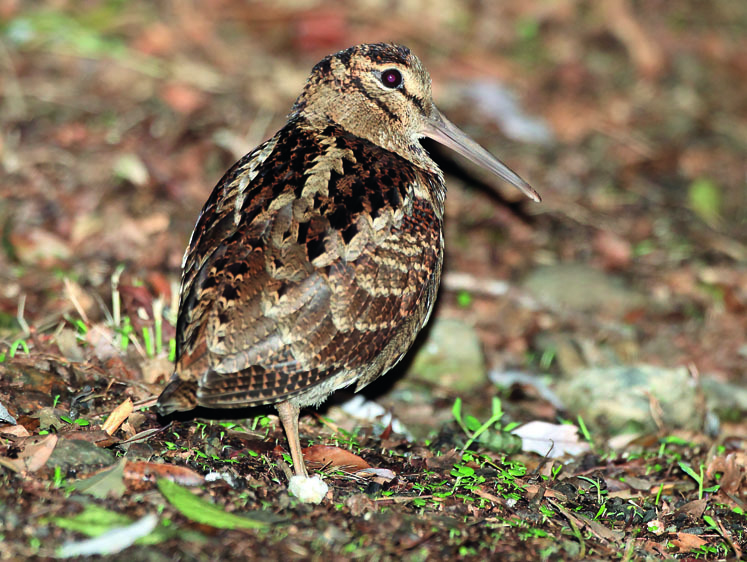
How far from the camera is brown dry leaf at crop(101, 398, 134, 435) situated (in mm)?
4719

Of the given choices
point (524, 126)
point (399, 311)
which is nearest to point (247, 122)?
point (524, 126)

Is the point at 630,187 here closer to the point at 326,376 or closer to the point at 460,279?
the point at 460,279

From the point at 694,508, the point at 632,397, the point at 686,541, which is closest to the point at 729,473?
the point at 694,508

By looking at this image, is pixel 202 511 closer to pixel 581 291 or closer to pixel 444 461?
pixel 444 461

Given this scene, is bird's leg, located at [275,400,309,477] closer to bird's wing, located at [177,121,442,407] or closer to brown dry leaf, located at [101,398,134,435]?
bird's wing, located at [177,121,442,407]

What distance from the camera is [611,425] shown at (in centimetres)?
613

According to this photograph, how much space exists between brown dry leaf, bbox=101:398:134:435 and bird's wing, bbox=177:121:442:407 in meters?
0.55

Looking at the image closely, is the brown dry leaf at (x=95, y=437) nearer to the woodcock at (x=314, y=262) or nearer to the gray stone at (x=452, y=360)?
the woodcock at (x=314, y=262)

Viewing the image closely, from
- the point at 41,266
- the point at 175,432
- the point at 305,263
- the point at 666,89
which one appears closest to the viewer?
the point at 305,263

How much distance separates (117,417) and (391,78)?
101 inches

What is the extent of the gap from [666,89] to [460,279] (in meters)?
4.31

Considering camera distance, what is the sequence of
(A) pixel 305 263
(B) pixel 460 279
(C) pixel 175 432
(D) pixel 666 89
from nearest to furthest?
1. (A) pixel 305 263
2. (C) pixel 175 432
3. (B) pixel 460 279
4. (D) pixel 666 89

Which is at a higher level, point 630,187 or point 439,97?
point 439,97

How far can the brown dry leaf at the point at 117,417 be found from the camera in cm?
472
